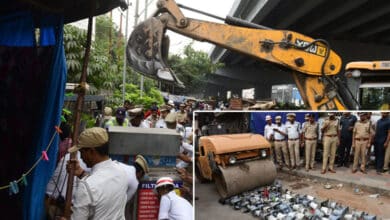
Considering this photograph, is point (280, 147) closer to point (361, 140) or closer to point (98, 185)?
point (361, 140)

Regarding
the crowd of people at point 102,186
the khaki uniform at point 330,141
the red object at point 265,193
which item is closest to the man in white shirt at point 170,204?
the crowd of people at point 102,186

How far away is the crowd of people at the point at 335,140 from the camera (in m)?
2.08

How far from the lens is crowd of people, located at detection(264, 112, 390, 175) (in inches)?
82.0

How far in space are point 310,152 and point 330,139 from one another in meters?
0.15

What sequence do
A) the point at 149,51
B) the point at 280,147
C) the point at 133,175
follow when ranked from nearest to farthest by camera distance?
the point at 280,147 < the point at 133,175 < the point at 149,51

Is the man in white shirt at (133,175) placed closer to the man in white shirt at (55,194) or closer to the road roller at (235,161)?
the man in white shirt at (55,194)

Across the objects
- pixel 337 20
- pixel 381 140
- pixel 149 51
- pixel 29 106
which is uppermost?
pixel 337 20

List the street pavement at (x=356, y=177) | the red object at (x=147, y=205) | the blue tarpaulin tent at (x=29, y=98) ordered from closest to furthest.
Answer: the street pavement at (x=356, y=177) → the blue tarpaulin tent at (x=29, y=98) → the red object at (x=147, y=205)

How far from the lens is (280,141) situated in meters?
2.22

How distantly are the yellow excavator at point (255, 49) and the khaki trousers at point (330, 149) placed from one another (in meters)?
3.60

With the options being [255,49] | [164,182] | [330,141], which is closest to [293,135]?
[330,141]

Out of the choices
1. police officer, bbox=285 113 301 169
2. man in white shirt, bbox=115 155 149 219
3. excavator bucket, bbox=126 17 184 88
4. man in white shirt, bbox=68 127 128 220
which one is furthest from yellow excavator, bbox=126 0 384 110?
police officer, bbox=285 113 301 169

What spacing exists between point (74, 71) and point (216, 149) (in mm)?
7109

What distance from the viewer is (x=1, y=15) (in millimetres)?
2631
